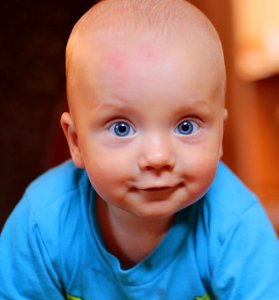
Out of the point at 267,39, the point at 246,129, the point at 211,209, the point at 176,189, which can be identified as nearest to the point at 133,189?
the point at 176,189

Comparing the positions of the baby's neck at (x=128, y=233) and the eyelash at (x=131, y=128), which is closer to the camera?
the eyelash at (x=131, y=128)

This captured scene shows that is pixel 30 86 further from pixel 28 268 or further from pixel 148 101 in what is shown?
pixel 148 101

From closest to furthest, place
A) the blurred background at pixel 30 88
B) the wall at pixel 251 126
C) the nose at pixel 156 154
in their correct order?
the nose at pixel 156 154
the blurred background at pixel 30 88
the wall at pixel 251 126

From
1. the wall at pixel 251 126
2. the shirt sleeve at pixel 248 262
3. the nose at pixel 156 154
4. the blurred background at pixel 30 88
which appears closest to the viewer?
the nose at pixel 156 154

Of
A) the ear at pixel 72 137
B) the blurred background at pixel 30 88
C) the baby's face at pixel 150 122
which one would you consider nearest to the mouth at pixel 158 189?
the baby's face at pixel 150 122

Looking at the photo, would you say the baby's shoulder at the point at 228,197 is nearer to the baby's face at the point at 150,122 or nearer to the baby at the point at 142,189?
the baby at the point at 142,189

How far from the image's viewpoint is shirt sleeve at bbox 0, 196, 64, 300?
98cm

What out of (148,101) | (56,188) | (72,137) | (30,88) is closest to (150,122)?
(148,101)

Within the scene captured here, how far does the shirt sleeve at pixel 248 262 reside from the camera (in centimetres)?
91

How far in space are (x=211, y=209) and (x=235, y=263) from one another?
83 mm

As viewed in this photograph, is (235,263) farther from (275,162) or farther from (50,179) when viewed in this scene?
(275,162)

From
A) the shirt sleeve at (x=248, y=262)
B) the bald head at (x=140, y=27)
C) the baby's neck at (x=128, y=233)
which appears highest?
the bald head at (x=140, y=27)

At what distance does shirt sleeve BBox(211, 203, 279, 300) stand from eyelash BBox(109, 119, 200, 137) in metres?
0.18

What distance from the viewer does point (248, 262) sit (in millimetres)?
917
